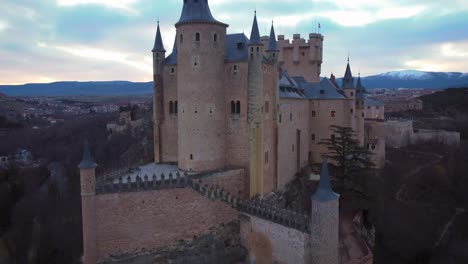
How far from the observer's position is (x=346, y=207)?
91.5ft

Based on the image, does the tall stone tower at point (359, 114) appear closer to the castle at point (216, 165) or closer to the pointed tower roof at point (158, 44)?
the castle at point (216, 165)

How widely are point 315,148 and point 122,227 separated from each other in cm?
2022

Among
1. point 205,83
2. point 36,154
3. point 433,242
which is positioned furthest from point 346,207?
point 36,154

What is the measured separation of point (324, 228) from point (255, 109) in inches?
354

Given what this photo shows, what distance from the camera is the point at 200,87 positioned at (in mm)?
24531

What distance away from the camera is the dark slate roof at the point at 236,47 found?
2491 centimetres

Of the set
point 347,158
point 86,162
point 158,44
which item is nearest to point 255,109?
point 158,44

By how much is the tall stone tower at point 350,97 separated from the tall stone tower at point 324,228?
18.9 metres

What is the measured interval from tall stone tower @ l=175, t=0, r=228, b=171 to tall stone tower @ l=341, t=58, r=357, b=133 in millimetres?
14781

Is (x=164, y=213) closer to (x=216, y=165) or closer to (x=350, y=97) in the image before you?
(x=216, y=165)

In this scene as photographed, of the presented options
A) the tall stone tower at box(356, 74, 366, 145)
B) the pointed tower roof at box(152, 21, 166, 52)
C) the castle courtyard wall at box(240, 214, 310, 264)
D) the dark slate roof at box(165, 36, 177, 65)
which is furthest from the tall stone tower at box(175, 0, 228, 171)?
the tall stone tower at box(356, 74, 366, 145)

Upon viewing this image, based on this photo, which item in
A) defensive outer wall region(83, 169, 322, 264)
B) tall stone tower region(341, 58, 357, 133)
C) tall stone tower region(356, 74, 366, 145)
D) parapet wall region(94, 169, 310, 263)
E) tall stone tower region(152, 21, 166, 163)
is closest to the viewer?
defensive outer wall region(83, 169, 322, 264)

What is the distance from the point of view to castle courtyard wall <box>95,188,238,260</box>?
19.9 meters

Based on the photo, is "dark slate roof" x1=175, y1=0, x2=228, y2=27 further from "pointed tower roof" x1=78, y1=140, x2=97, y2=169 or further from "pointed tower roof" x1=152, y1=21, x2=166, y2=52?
"pointed tower roof" x1=78, y1=140, x2=97, y2=169
